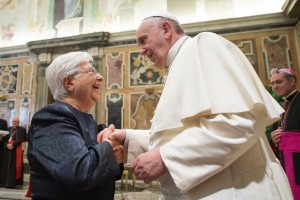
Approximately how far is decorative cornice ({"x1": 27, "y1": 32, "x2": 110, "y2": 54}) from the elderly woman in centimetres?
793

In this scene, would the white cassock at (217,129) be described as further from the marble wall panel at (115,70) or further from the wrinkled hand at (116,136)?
the marble wall panel at (115,70)

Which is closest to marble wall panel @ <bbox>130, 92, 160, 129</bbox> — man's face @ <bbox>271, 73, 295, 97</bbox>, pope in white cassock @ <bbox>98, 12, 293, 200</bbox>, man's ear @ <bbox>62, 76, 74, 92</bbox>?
man's face @ <bbox>271, 73, 295, 97</bbox>

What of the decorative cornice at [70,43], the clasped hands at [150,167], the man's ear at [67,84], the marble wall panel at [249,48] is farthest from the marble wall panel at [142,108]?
the clasped hands at [150,167]

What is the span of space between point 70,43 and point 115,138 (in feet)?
28.7

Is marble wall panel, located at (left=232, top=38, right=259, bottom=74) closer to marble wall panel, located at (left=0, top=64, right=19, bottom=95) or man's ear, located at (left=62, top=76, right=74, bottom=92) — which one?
man's ear, located at (left=62, top=76, right=74, bottom=92)

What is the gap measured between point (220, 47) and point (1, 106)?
10.7m

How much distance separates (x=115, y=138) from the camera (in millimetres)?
1769

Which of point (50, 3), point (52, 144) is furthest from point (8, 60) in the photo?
point (52, 144)

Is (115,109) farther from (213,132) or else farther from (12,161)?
(213,132)

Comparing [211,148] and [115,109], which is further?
[115,109]

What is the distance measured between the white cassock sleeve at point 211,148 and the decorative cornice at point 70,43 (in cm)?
868

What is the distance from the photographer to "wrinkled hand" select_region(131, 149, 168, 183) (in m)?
1.29

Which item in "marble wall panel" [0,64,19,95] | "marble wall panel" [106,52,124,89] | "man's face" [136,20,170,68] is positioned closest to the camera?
"man's face" [136,20,170,68]

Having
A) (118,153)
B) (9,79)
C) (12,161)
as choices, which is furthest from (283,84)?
(9,79)
